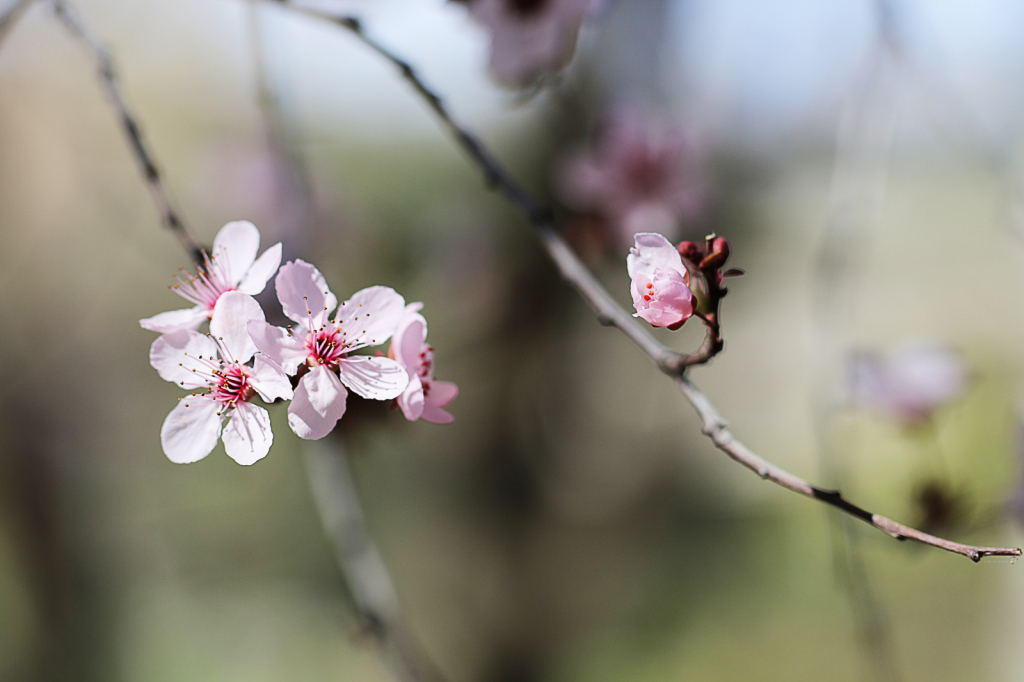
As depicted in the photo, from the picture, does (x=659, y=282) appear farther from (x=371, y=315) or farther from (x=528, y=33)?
(x=528, y=33)

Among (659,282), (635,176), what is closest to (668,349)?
(659,282)

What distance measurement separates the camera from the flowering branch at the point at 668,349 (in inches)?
14.5

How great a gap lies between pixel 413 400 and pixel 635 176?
3.44ft

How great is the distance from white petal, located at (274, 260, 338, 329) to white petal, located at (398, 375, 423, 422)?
9 cm

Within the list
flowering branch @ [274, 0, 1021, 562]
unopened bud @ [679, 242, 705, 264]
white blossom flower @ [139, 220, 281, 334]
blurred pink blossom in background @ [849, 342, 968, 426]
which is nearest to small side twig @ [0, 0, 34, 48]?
flowering branch @ [274, 0, 1021, 562]

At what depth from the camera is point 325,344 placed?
0.49 metres

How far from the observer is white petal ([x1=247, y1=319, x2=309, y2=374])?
17.4 inches

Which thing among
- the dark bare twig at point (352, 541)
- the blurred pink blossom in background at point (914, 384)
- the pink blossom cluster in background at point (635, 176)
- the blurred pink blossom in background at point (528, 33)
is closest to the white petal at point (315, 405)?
the dark bare twig at point (352, 541)

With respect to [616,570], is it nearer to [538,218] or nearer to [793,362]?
[793,362]

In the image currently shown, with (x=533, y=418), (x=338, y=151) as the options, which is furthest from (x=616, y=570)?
(x=338, y=151)

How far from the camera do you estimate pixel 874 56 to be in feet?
3.36

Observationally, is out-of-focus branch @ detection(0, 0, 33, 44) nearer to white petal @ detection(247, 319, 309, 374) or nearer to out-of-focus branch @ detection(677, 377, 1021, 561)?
white petal @ detection(247, 319, 309, 374)

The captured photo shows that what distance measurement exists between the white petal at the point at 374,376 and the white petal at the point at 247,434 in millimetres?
66

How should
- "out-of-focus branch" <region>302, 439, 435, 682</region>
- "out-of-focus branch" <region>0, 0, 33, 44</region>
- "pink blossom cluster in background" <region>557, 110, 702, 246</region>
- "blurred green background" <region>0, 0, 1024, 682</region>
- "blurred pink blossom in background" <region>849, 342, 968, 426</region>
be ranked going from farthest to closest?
"blurred green background" <region>0, 0, 1024, 682</region> → "pink blossom cluster in background" <region>557, 110, 702, 246</region> → "blurred pink blossom in background" <region>849, 342, 968, 426</region> → "out-of-focus branch" <region>302, 439, 435, 682</region> → "out-of-focus branch" <region>0, 0, 33, 44</region>
